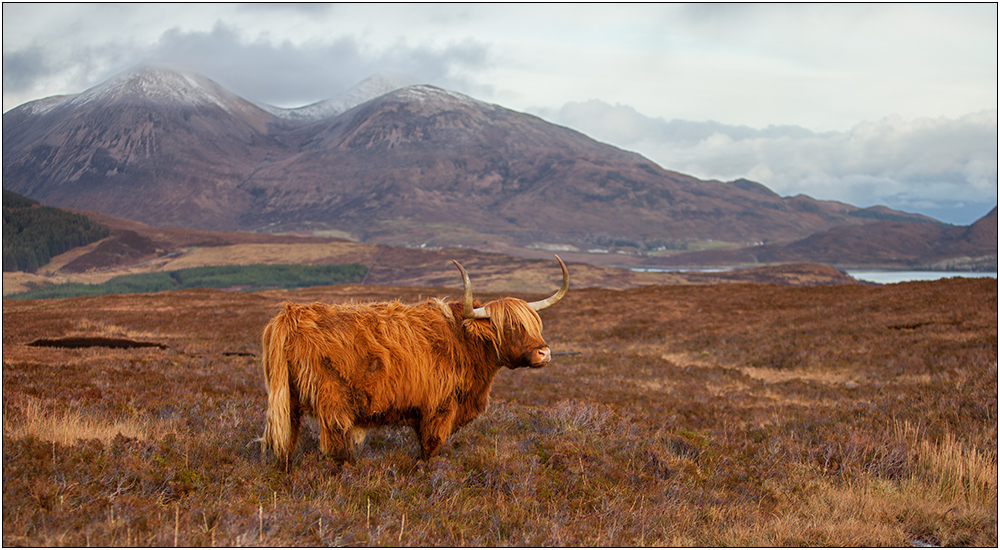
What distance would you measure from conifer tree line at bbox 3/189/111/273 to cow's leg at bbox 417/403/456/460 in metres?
138

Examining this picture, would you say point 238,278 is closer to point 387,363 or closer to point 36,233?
point 36,233

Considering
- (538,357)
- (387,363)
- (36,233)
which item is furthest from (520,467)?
(36,233)

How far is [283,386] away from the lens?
507 cm

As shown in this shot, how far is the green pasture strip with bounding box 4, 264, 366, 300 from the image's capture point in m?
104

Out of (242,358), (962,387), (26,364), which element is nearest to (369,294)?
(242,358)

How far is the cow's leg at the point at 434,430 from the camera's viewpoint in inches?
227

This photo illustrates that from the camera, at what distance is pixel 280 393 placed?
5066 mm

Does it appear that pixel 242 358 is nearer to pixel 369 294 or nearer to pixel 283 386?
pixel 283 386

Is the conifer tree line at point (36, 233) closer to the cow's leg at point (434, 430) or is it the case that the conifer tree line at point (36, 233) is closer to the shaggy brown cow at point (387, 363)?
the shaggy brown cow at point (387, 363)

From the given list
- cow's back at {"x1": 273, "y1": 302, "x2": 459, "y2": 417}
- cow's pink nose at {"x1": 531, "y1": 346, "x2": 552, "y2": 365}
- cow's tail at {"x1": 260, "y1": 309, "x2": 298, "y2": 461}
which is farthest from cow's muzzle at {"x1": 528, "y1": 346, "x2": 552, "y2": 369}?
cow's tail at {"x1": 260, "y1": 309, "x2": 298, "y2": 461}

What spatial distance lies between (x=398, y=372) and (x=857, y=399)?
10.3m

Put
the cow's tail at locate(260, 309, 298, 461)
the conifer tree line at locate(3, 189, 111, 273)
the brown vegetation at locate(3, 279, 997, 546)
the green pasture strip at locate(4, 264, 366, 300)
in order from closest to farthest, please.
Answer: the brown vegetation at locate(3, 279, 997, 546) → the cow's tail at locate(260, 309, 298, 461) → the green pasture strip at locate(4, 264, 366, 300) → the conifer tree line at locate(3, 189, 111, 273)

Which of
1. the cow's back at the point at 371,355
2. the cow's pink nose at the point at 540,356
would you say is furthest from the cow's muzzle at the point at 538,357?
the cow's back at the point at 371,355

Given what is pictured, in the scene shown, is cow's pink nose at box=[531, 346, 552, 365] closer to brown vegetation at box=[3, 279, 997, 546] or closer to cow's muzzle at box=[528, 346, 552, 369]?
cow's muzzle at box=[528, 346, 552, 369]
